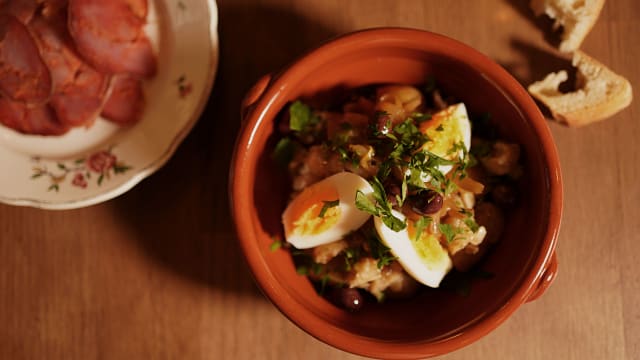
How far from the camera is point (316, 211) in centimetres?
105

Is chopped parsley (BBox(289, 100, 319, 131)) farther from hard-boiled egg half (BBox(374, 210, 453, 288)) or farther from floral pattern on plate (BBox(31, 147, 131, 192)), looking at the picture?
floral pattern on plate (BBox(31, 147, 131, 192))

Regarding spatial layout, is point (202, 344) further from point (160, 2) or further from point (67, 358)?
point (160, 2)

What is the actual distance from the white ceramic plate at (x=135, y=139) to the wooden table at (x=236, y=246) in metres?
0.06

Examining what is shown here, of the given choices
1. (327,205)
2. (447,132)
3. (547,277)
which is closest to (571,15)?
(447,132)

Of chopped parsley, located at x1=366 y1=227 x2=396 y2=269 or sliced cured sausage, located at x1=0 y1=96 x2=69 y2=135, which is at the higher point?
chopped parsley, located at x1=366 y1=227 x2=396 y2=269

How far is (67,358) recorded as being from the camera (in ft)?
4.48

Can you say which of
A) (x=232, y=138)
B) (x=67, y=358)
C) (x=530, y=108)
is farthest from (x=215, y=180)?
(x=530, y=108)

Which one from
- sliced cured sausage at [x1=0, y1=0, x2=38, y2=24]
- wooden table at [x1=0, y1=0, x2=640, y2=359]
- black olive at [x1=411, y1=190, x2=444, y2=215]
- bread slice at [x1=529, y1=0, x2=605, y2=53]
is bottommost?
wooden table at [x1=0, y1=0, x2=640, y2=359]

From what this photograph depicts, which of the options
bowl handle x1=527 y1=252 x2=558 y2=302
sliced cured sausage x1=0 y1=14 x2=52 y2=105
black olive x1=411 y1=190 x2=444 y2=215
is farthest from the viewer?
sliced cured sausage x1=0 y1=14 x2=52 y2=105

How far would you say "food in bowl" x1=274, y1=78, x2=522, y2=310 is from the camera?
1021 mm

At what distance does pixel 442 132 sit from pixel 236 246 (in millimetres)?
510

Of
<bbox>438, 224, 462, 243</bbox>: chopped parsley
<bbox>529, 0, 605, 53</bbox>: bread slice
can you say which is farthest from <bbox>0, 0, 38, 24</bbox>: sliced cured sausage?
<bbox>529, 0, 605, 53</bbox>: bread slice

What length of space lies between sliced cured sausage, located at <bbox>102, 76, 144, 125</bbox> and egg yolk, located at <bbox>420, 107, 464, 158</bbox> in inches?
23.9

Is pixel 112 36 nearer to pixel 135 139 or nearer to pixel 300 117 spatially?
pixel 135 139
